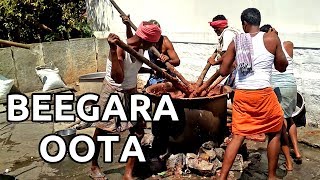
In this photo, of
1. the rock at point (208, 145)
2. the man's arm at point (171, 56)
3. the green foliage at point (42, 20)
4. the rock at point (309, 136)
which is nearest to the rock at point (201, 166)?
the rock at point (208, 145)

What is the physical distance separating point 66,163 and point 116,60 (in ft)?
6.93

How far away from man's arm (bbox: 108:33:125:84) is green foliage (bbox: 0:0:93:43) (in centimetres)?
727

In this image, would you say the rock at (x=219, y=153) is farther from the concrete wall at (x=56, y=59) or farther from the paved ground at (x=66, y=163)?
the concrete wall at (x=56, y=59)

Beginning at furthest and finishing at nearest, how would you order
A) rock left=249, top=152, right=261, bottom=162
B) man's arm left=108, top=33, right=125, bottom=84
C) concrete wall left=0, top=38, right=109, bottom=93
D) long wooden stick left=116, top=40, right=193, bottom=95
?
concrete wall left=0, top=38, right=109, bottom=93 → rock left=249, top=152, right=261, bottom=162 → long wooden stick left=116, top=40, right=193, bottom=95 → man's arm left=108, top=33, right=125, bottom=84

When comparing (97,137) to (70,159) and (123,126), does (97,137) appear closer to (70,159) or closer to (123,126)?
(123,126)

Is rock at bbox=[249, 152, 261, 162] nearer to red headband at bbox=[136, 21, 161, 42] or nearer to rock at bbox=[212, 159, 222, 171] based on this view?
rock at bbox=[212, 159, 222, 171]

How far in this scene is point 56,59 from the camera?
1034 cm

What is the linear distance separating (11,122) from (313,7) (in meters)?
5.97

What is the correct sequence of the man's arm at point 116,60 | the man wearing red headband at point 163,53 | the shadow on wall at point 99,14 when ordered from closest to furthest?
the man's arm at point 116,60
the man wearing red headband at point 163,53
the shadow on wall at point 99,14

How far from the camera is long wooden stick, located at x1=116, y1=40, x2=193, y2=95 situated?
13.8 feet

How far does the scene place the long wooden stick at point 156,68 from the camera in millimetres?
4207

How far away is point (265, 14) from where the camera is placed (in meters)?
6.74

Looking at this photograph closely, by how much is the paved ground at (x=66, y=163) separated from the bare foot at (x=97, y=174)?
0.16 m

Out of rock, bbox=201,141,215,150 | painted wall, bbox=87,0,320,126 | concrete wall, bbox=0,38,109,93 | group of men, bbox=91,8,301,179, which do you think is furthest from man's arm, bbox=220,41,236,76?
concrete wall, bbox=0,38,109,93
